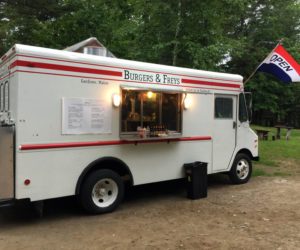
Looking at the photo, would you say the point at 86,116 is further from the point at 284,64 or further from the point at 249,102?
the point at 284,64

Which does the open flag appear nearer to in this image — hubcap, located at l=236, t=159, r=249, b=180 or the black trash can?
hubcap, located at l=236, t=159, r=249, b=180

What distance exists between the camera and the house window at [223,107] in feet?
24.3

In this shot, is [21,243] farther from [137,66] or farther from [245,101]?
[245,101]

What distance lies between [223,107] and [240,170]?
180cm

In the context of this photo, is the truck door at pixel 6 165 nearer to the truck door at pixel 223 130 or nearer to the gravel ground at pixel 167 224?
the gravel ground at pixel 167 224

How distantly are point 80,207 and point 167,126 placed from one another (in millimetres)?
2418

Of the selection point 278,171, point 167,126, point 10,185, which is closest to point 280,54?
point 278,171

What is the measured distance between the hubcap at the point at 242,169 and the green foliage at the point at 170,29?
4.10 metres

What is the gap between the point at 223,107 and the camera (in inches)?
298

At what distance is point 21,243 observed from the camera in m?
4.35

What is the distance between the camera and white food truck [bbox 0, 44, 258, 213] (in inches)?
187

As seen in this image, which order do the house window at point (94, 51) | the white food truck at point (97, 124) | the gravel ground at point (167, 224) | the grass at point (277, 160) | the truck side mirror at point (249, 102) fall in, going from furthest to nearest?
the grass at point (277, 160) < the truck side mirror at point (249, 102) < the house window at point (94, 51) < the white food truck at point (97, 124) < the gravel ground at point (167, 224)

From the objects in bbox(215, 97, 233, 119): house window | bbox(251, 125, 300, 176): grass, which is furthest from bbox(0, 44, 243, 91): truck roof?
bbox(251, 125, 300, 176): grass

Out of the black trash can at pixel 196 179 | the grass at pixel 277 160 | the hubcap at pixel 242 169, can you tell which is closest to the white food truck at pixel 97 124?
the black trash can at pixel 196 179
